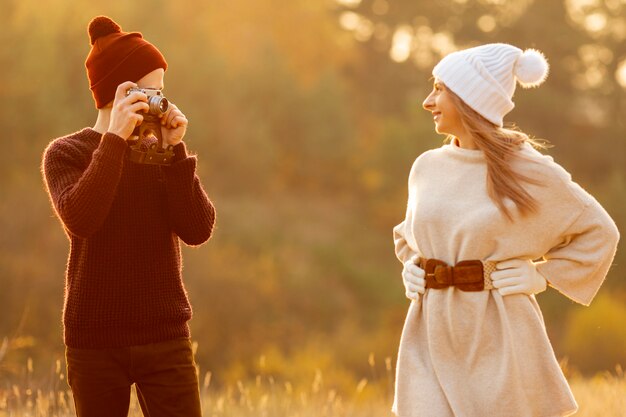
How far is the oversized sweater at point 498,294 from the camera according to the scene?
3.07 metres

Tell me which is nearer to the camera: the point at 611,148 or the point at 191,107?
the point at 191,107

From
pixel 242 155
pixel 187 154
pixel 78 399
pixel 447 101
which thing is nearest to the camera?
pixel 78 399

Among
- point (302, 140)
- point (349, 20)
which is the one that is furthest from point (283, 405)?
point (349, 20)

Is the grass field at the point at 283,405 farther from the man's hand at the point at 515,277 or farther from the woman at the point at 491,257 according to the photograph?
the man's hand at the point at 515,277

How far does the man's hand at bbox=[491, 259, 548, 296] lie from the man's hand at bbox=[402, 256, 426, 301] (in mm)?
244

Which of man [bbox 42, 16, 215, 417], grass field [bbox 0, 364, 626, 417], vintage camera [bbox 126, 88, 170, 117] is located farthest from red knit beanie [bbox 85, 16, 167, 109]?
grass field [bbox 0, 364, 626, 417]

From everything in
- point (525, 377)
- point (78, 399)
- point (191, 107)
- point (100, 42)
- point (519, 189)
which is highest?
point (191, 107)

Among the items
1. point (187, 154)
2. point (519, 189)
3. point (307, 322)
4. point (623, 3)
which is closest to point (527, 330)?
point (519, 189)

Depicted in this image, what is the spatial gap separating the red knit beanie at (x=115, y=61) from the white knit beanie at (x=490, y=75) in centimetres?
98

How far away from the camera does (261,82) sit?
2661 centimetres

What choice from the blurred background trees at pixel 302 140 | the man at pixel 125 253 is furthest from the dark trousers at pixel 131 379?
the blurred background trees at pixel 302 140

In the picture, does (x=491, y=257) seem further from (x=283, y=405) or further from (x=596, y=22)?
(x=596, y=22)

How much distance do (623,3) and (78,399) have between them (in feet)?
88.7

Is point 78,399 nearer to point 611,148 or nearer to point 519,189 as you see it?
point 519,189
